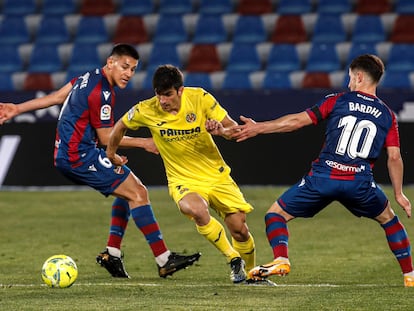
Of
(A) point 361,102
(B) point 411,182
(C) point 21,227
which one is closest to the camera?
(A) point 361,102

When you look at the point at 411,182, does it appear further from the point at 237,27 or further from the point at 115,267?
the point at 115,267

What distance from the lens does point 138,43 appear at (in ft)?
60.4

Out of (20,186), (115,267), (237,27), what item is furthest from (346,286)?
(237,27)

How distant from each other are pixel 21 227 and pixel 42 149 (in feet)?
10.1

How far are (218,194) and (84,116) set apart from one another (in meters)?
1.26

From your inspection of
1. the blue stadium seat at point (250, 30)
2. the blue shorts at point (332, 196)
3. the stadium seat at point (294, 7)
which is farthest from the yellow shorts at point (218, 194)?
the stadium seat at point (294, 7)

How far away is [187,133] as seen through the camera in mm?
8117

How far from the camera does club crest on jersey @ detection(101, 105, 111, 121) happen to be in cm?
845

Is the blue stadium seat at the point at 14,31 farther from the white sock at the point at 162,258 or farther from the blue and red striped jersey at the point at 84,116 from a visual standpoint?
the white sock at the point at 162,258

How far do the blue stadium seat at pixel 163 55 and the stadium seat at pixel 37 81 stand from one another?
5.40 feet

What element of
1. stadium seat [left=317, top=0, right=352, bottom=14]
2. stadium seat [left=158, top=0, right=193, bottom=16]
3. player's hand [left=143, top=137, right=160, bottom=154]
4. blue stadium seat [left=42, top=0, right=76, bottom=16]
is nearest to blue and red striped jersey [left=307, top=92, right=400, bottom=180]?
player's hand [left=143, top=137, right=160, bottom=154]

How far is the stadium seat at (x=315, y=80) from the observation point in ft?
55.7

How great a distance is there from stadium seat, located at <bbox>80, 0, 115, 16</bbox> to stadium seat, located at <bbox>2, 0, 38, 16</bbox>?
88cm

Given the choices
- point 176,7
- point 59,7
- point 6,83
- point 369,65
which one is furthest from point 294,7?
point 369,65
